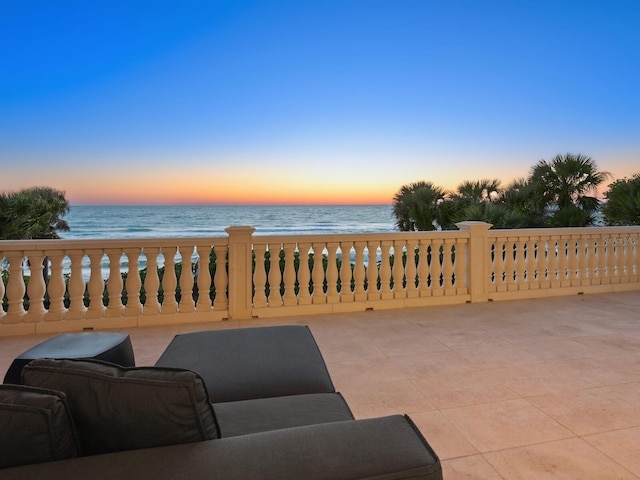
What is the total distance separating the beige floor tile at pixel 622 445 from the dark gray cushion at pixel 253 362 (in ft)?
4.50

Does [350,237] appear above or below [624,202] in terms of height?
below

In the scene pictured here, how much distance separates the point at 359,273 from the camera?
15.1 feet

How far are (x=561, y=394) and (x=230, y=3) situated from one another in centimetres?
677

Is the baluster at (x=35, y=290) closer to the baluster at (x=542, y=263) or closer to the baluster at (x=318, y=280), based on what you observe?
the baluster at (x=318, y=280)

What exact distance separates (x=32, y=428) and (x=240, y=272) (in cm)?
346

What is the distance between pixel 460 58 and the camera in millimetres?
7086

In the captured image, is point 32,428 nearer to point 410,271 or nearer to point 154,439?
point 154,439

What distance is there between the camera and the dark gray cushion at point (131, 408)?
87cm

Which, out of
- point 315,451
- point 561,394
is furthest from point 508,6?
point 315,451

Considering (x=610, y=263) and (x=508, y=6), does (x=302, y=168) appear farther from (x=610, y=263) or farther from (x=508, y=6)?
(x=610, y=263)

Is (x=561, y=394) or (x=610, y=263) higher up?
(x=610, y=263)

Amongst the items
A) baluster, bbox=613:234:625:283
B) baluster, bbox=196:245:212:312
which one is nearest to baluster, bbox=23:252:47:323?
baluster, bbox=196:245:212:312

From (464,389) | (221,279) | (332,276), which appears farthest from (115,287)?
(464,389)

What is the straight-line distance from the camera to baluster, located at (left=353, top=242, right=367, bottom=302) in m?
4.56
